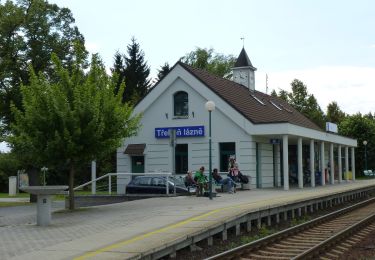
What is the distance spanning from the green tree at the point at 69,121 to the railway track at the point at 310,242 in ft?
24.2

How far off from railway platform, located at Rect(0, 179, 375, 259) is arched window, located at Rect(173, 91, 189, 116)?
41.8ft

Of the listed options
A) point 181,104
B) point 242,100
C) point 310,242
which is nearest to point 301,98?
point 242,100

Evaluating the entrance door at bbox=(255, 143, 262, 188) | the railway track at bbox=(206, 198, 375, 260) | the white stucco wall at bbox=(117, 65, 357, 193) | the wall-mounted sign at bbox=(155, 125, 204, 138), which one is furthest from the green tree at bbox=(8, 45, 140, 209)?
the entrance door at bbox=(255, 143, 262, 188)

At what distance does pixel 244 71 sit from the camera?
134ft

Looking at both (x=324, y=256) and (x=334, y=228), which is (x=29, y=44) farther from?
(x=324, y=256)

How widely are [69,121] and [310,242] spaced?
8809 millimetres

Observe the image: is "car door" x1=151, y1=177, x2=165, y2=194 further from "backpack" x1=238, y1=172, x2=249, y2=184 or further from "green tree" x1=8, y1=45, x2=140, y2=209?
A: "backpack" x1=238, y1=172, x2=249, y2=184

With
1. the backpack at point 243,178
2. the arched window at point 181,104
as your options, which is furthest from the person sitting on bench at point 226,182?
the arched window at point 181,104

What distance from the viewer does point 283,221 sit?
1895cm

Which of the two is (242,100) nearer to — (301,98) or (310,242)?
(310,242)

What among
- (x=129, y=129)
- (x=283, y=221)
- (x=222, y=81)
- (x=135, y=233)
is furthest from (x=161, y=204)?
(x=222, y=81)

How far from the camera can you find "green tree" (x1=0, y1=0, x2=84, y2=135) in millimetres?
29875

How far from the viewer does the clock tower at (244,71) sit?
40.9 meters

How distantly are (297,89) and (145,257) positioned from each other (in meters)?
68.9
